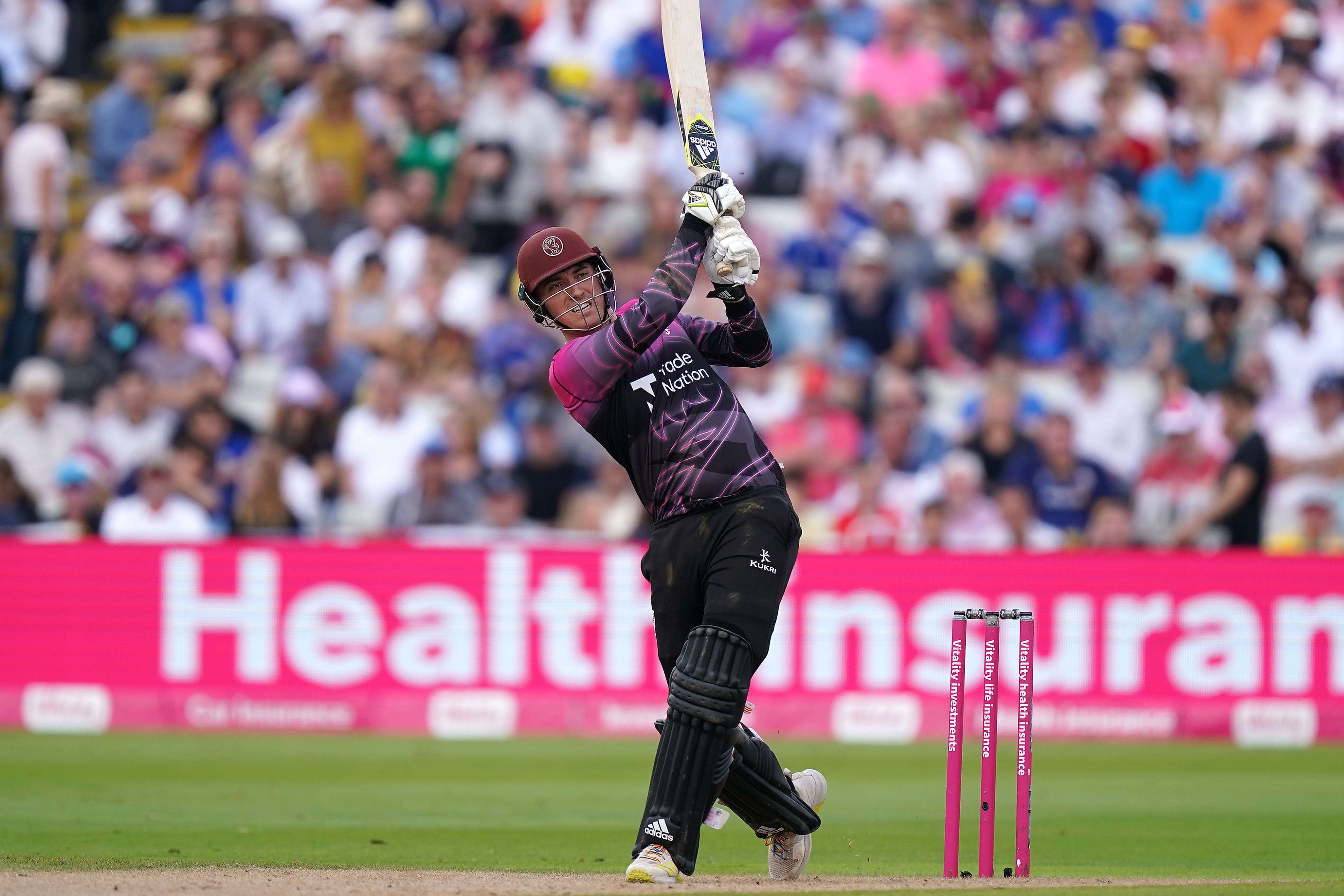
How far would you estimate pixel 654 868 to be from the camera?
21.4 ft

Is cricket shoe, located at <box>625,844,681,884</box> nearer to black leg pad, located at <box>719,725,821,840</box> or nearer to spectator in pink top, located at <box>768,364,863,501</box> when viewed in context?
black leg pad, located at <box>719,725,821,840</box>

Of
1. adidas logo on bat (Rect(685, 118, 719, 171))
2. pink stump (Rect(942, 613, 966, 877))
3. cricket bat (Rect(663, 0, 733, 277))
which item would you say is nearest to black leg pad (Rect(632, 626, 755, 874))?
Result: pink stump (Rect(942, 613, 966, 877))

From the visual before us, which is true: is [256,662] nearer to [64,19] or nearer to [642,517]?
[642,517]

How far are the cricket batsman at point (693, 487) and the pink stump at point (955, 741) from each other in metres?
0.51

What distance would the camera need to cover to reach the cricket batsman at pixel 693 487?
6.57 m

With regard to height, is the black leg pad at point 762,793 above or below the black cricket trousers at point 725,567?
below

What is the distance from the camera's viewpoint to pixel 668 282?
653 centimetres

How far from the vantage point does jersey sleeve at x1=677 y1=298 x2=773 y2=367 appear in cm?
697

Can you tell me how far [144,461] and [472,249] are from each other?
3.82 metres

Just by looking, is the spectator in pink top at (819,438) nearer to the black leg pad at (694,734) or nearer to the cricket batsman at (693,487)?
the cricket batsman at (693,487)

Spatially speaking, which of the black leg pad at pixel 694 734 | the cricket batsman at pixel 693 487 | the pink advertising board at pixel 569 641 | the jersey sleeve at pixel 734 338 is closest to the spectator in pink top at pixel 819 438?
the pink advertising board at pixel 569 641

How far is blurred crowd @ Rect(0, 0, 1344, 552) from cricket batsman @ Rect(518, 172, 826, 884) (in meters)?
6.88

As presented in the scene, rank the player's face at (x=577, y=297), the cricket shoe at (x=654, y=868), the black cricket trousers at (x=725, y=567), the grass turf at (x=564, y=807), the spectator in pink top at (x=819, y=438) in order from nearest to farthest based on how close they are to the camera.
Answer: the cricket shoe at (x=654, y=868) → the black cricket trousers at (x=725, y=567) → the player's face at (x=577, y=297) → the grass turf at (x=564, y=807) → the spectator in pink top at (x=819, y=438)

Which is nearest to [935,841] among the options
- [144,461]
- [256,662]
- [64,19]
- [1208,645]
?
[1208,645]
